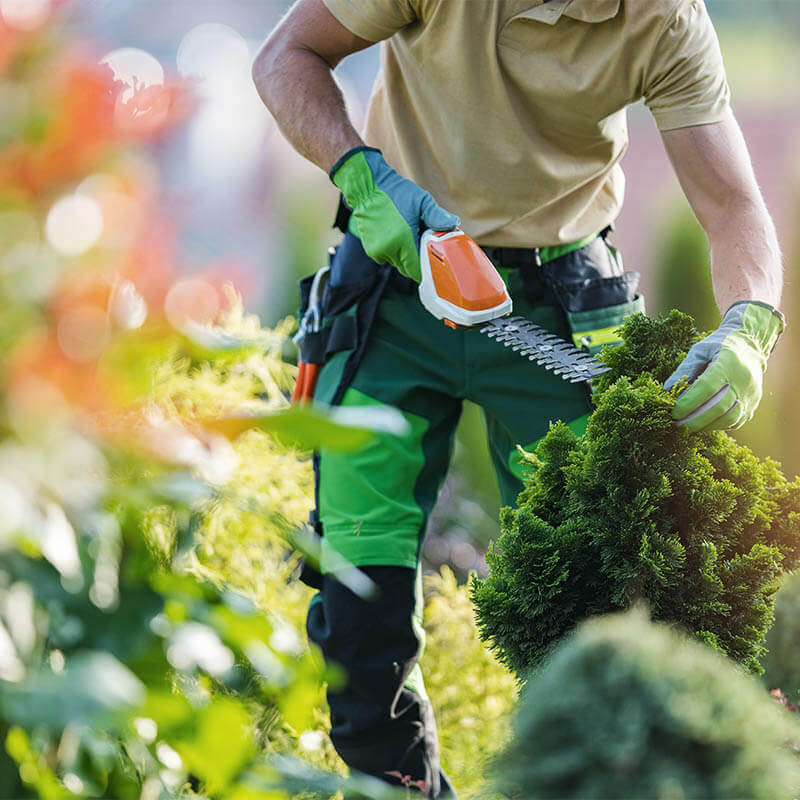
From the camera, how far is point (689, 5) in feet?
6.24

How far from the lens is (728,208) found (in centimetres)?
198

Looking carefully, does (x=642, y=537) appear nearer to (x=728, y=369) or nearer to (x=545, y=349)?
(x=728, y=369)

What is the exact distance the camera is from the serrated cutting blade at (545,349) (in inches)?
71.1

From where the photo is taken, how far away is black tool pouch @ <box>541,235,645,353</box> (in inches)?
78.8

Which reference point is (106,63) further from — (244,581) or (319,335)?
(244,581)

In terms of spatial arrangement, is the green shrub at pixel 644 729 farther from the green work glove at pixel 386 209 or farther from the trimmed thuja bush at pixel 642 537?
the green work glove at pixel 386 209

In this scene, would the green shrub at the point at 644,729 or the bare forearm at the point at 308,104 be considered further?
the bare forearm at the point at 308,104

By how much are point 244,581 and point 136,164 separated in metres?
2.12

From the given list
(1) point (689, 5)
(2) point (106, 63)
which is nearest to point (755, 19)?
(1) point (689, 5)

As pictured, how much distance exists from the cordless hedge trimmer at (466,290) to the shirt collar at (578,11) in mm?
489

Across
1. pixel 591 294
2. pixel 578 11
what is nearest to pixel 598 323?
pixel 591 294

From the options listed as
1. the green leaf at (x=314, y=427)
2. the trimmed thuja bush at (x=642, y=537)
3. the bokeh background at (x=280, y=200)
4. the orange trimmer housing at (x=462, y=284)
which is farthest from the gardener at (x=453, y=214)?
the green leaf at (x=314, y=427)

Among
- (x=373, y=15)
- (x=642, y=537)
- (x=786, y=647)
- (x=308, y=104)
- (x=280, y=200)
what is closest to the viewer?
(x=642, y=537)

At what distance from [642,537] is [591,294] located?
0.75 meters
